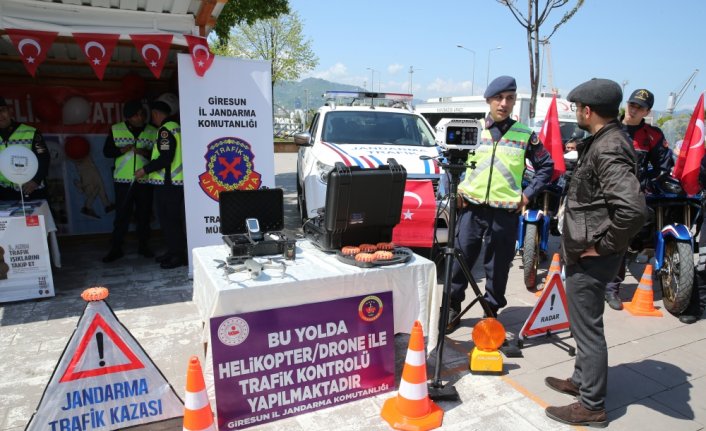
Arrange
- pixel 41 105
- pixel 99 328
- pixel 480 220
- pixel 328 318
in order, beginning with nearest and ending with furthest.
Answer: pixel 99 328 → pixel 328 318 → pixel 480 220 → pixel 41 105

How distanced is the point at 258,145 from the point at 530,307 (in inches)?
140

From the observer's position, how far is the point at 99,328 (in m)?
2.44

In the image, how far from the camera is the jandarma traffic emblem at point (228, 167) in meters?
5.39

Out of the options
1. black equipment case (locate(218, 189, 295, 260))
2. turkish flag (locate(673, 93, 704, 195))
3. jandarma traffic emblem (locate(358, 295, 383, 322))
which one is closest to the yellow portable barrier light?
jandarma traffic emblem (locate(358, 295, 383, 322))

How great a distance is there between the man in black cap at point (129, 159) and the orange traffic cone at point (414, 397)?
15.2ft

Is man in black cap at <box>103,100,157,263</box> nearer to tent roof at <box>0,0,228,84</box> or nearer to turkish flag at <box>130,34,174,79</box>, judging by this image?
tent roof at <box>0,0,228,84</box>

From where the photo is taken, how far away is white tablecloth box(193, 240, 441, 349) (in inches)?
106

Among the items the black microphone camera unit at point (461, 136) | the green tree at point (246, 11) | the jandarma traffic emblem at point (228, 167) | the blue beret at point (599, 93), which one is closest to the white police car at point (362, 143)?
the jandarma traffic emblem at point (228, 167)

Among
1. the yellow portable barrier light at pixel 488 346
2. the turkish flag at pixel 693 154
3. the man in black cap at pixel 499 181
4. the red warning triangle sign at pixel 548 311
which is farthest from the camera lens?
the turkish flag at pixel 693 154

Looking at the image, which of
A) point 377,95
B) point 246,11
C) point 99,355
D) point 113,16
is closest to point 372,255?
point 99,355

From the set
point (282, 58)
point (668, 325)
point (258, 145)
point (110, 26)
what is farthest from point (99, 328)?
point (282, 58)

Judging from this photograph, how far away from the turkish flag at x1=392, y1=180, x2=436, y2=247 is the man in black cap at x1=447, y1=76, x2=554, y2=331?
951mm

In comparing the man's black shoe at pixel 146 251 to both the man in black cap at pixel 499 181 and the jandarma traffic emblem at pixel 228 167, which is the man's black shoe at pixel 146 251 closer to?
the jandarma traffic emblem at pixel 228 167

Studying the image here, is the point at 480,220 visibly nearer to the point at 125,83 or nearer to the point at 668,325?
the point at 668,325
